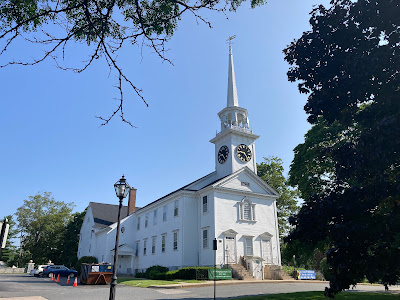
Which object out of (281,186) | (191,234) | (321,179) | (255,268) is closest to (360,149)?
(321,179)

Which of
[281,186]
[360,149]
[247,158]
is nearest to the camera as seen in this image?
[360,149]

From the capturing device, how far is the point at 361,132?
1220 centimetres

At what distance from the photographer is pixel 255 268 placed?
98.2ft

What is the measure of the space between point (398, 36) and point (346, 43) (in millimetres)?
1823

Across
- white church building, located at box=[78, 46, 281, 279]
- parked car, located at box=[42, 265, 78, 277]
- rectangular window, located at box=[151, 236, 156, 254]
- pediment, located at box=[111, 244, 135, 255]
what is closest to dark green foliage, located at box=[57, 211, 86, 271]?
pediment, located at box=[111, 244, 135, 255]

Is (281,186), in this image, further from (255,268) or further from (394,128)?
(394,128)

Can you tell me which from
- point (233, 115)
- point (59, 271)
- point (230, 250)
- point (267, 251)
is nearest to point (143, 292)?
point (230, 250)

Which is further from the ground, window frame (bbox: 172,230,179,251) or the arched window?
the arched window

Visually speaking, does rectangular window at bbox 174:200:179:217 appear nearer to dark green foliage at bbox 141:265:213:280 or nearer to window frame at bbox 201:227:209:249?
window frame at bbox 201:227:209:249

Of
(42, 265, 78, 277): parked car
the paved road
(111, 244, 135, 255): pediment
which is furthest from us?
(111, 244, 135, 255): pediment

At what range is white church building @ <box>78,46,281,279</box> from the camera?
30.9 metres

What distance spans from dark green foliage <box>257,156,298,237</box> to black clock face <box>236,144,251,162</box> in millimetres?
12032

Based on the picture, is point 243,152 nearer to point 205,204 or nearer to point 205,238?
point 205,204

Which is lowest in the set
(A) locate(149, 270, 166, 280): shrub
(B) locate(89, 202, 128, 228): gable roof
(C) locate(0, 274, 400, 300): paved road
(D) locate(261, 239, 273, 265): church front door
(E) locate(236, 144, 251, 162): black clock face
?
(C) locate(0, 274, 400, 300): paved road
